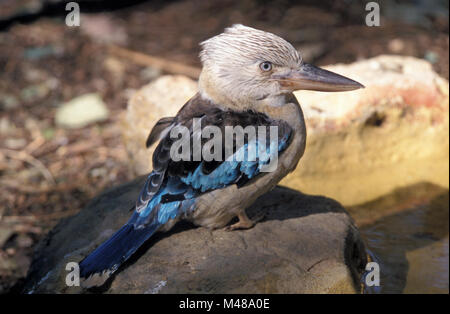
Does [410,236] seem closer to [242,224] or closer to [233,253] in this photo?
[242,224]

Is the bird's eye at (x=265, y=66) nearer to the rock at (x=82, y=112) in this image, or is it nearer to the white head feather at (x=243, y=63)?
the white head feather at (x=243, y=63)

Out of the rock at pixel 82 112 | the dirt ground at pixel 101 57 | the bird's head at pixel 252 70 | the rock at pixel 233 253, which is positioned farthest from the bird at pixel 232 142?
the rock at pixel 82 112

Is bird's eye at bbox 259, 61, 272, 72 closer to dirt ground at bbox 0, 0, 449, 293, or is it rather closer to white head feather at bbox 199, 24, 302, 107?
white head feather at bbox 199, 24, 302, 107

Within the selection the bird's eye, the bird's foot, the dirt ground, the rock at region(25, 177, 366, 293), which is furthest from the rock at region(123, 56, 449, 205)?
the bird's eye

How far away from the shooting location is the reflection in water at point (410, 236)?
391 cm

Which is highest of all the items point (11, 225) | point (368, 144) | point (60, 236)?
point (368, 144)

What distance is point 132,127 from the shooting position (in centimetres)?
458

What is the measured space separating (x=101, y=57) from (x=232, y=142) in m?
4.61

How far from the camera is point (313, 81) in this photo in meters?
3.28

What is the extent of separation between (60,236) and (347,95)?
2390 millimetres

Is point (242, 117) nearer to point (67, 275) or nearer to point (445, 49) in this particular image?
point (67, 275)

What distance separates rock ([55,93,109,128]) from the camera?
6.30 meters

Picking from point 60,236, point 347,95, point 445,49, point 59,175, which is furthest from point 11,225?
point 445,49

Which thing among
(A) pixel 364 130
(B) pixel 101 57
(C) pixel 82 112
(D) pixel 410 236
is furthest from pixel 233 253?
(B) pixel 101 57
